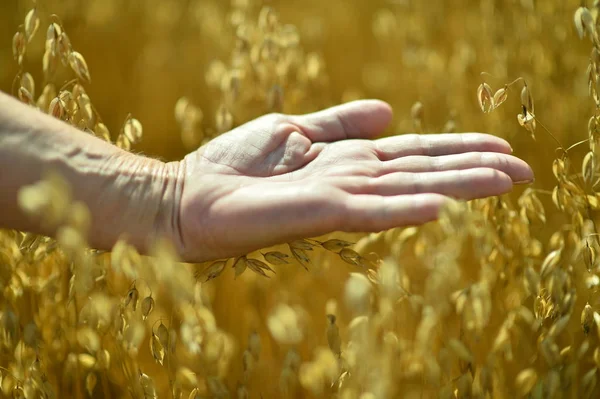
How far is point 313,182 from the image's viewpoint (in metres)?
1.16

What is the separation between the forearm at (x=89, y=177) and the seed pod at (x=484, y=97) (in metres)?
0.60

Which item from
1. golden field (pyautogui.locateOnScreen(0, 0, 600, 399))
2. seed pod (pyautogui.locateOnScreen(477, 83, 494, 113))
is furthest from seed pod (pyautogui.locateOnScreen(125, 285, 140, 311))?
seed pod (pyautogui.locateOnScreen(477, 83, 494, 113))

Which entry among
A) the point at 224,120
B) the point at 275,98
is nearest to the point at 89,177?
the point at 224,120

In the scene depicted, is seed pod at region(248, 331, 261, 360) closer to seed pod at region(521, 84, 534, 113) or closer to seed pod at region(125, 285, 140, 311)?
seed pod at region(125, 285, 140, 311)

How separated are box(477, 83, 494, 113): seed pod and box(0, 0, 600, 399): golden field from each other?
79 mm

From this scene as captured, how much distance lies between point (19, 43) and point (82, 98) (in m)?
0.19

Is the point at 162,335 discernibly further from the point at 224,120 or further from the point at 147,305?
the point at 224,120

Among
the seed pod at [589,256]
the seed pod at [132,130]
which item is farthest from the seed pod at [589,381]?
the seed pod at [132,130]

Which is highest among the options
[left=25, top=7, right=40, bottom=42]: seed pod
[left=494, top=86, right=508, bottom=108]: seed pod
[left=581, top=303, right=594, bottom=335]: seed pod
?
[left=25, top=7, right=40, bottom=42]: seed pod

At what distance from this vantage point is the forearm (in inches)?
42.9

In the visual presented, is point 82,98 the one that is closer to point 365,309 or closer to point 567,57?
point 365,309

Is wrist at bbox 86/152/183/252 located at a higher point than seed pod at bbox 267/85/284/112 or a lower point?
lower

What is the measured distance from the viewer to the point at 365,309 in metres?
0.79

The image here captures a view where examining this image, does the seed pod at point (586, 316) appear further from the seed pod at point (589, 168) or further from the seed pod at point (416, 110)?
the seed pod at point (416, 110)
